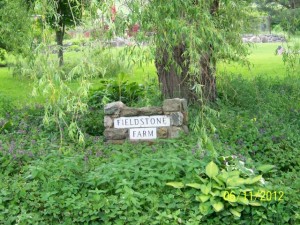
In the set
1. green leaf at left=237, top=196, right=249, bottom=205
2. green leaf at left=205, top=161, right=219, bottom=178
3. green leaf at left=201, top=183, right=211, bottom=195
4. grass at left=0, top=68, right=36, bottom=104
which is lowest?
grass at left=0, top=68, right=36, bottom=104

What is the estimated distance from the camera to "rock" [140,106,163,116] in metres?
6.95

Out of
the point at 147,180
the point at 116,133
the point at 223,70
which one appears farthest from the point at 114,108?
the point at 223,70

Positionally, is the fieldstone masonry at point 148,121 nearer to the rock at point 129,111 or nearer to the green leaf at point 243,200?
the rock at point 129,111

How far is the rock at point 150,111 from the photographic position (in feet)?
22.8

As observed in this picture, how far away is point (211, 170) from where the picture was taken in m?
5.03

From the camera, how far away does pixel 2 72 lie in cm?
2050

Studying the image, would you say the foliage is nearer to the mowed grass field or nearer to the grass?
the mowed grass field

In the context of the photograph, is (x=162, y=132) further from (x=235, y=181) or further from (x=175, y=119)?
(x=235, y=181)

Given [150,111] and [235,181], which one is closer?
[235,181]

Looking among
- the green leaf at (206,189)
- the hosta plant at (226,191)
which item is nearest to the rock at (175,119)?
the hosta plant at (226,191)

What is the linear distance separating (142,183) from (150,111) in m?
2.06

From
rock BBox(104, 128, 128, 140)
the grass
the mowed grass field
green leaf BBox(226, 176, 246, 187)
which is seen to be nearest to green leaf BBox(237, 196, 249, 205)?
green leaf BBox(226, 176, 246, 187)

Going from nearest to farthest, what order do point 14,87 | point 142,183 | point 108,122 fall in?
point 142,183, point 108,122, point 14,87
